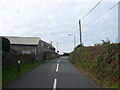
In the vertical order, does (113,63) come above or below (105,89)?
above

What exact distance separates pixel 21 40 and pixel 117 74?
53.0 m

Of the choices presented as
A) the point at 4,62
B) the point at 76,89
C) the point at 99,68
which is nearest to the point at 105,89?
the point at 76,89

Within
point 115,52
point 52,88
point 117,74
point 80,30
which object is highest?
point 80,30

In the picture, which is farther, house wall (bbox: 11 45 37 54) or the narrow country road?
house wall (bbox: 11 45 37 54)

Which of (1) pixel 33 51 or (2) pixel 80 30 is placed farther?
(1) pixel 33 51

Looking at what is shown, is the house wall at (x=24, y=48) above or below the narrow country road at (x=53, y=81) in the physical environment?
above

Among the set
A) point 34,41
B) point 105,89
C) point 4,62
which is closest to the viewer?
point 105,89

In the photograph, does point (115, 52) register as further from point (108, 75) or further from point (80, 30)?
point (80, 30)

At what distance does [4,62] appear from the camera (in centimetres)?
1727

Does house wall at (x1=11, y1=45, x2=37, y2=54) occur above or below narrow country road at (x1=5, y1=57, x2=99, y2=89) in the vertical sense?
above

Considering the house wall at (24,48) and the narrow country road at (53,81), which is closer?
the narrow country road at (53,81)

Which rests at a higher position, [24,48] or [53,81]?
[24,48]

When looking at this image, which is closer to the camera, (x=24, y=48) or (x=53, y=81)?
(x=53, y=81)

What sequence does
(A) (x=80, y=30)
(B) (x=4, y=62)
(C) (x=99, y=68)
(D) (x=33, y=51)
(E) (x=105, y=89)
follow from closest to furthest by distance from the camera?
(E) (x=105, y=89) < (C) (x=99, y=68) < (B) (x=4, y=62) < (A) (x=80, y=30) < (D) (x=33, y=51)
